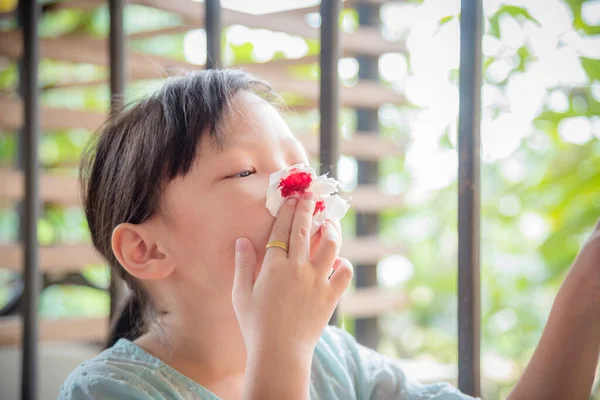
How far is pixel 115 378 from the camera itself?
0.91 meters

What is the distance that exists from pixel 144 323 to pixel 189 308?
17cm

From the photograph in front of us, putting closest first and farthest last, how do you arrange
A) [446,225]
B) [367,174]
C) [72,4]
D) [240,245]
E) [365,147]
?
[240,245], [72,4], [365,147], [367,174], [446,225]

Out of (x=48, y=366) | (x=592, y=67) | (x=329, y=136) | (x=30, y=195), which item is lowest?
(x=48, y=366)

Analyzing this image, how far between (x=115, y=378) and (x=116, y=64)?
660 mm

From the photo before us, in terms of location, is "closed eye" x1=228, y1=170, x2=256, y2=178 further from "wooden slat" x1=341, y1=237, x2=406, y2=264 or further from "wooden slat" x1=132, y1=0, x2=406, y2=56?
"wooden slat" x1=341, y1=237, x2=406, y2=264

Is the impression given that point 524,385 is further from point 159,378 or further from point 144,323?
point 144,323

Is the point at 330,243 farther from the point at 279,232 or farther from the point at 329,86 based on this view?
the point at 329,86

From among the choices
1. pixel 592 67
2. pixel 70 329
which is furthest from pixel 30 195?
pixel 592 67

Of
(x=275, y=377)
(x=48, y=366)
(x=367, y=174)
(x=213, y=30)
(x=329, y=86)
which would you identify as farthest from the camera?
(x=367, y=174)

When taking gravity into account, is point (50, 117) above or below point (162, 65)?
below

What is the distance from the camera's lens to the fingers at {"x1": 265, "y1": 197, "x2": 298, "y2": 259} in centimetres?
83

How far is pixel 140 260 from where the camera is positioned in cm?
100

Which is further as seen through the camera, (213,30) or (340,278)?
(213,30)

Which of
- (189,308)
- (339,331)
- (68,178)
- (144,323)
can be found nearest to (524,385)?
(339,331)
